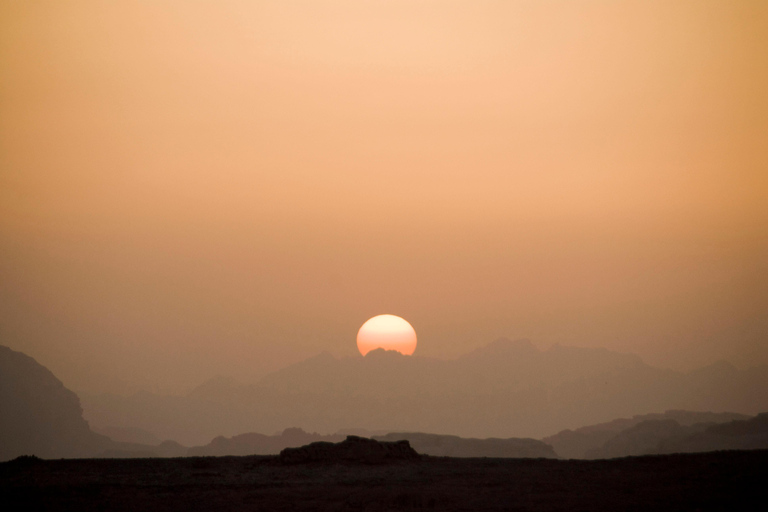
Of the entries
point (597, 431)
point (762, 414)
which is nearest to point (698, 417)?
point (597, 431)

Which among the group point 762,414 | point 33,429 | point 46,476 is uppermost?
point 33,429

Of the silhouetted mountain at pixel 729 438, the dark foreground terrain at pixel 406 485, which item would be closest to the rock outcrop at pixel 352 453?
the dark foreground terrain at pixel 406 485

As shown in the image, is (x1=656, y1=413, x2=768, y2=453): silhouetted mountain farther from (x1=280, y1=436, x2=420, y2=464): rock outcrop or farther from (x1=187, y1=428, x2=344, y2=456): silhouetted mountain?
(x1=187, y1=428, x2=344, y2=456): silhouetted mountain

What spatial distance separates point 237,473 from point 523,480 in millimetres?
9927

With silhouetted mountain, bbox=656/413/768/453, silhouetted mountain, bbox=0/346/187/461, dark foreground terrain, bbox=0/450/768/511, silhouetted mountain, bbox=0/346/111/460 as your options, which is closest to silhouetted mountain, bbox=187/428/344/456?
silhouetted mountain, bbox=0/346/187/461

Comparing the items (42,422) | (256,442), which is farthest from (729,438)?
(42,422)

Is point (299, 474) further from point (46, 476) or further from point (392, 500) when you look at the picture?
point (46, 476)

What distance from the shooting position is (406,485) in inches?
784

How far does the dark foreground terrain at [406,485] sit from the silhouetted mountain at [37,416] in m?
138

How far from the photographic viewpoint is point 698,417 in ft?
480

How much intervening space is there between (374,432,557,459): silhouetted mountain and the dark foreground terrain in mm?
89592

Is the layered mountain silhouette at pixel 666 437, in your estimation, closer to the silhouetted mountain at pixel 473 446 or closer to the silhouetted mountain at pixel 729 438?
the silhouetted mountain at pixel 729 438

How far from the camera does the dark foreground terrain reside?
16953 millimetres

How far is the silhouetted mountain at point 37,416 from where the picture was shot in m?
145
